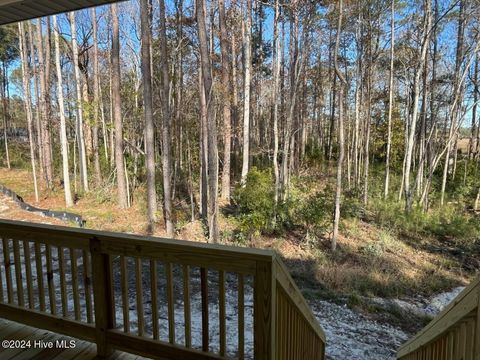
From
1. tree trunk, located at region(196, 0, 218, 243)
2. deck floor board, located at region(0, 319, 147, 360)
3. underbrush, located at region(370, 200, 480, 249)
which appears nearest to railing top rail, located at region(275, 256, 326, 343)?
deck floor board, located at region(0, 319, 147, 360)

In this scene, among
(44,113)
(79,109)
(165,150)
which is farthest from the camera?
(44,113)

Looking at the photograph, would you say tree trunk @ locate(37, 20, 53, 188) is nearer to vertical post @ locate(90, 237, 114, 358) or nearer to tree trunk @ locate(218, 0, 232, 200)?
tree trunk @ locate(218, 0, 232, 200)

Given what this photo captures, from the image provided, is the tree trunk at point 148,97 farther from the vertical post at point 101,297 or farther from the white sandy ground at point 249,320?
the vertical post at point 101,297

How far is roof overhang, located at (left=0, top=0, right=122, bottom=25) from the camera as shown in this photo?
2.17 m

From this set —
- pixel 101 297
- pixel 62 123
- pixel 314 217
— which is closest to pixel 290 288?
pixel 101 297

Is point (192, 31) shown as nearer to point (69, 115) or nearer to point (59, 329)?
point (69, 115)

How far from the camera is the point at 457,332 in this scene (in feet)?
3.92

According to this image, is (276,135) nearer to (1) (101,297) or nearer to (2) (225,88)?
(2) (225,88)

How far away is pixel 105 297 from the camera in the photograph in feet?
5.90

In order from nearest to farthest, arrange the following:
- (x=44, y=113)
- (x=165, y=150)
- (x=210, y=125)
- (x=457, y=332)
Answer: (x=457, y=332) → (x=210, y=125) → (x=165, y=150) → (x=44, y=113)

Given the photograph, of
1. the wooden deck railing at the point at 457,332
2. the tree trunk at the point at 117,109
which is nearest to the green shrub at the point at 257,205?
the tree trunk at the point at 117,109

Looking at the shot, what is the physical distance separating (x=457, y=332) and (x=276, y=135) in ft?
28.8

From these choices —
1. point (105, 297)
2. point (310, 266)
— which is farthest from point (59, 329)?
point (310, 266)

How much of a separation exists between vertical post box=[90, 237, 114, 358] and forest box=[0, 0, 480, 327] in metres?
4.23
